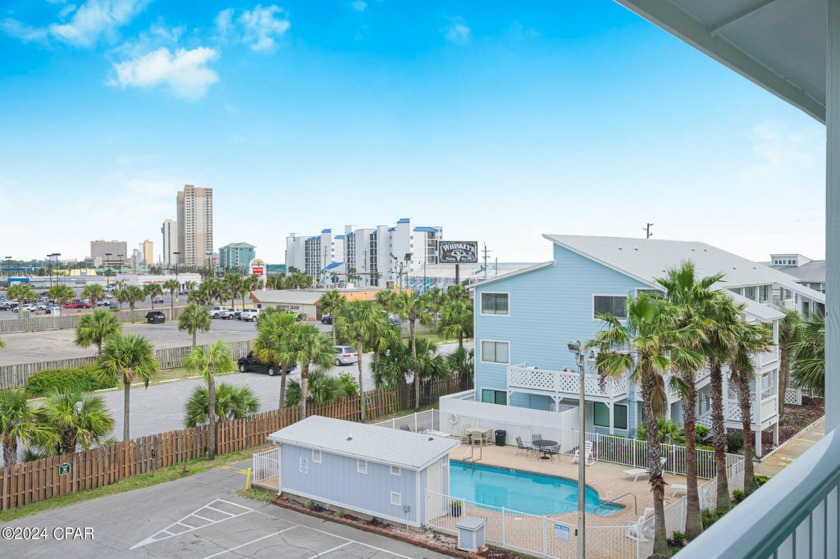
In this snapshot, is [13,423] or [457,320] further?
[457,320]

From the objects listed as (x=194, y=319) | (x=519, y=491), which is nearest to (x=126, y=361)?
(x=519, y=491)

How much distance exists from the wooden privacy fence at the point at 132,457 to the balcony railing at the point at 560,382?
23.9ft

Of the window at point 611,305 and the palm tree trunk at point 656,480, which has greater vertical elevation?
the window at point 611,305

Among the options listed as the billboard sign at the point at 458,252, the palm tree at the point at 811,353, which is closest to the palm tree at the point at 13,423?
the palm tree at the point at 811,353

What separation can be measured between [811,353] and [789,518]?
29.6 metres

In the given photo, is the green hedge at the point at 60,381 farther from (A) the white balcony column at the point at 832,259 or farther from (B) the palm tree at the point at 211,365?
(A) the white balcony column at the point at 832,259

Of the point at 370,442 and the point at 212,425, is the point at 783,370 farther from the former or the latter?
the point at 212,425

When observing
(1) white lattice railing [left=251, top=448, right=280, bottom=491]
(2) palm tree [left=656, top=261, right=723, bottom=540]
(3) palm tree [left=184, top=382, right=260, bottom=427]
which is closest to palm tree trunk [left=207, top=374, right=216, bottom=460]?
(3) palm tree [left=184, top=382, right=260, bottom=427]

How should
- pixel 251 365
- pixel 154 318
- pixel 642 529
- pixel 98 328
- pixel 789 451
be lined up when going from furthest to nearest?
pixel 154 318
pixel 251 365
pixel 98 328
pixel 789 451
pixel 642 529

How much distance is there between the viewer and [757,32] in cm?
318

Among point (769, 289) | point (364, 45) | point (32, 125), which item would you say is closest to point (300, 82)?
point (364, 45)

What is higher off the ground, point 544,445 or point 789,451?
point 544,445

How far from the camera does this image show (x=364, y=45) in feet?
214

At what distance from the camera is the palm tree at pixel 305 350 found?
24.3 meters
